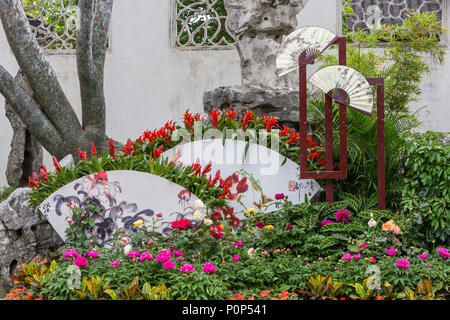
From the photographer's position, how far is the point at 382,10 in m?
7.76

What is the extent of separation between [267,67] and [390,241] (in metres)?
2.31

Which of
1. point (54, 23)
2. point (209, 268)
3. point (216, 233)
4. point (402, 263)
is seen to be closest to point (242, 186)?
point (216, 233)

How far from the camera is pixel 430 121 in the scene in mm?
7523

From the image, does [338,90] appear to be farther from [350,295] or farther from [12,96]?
[12,96]

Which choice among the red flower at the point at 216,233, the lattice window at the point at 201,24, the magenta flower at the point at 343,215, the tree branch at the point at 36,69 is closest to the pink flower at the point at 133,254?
the red flower at the point at 216,233

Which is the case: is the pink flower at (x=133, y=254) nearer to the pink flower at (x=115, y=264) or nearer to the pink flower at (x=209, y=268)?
the pink flower at (x=115, y=264)

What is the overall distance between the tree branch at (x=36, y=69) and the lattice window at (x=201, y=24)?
10.3 feet

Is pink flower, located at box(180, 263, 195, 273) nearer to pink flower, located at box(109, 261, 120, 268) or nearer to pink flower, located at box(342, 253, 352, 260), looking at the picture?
pink flower, located at box(109, 261, 120, 268)

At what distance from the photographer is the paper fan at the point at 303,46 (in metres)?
3.60

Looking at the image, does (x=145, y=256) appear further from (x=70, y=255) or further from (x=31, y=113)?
(x=31, y=113)

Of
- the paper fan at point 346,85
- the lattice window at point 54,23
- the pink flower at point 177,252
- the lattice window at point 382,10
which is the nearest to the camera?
the pink flower at point 177,252

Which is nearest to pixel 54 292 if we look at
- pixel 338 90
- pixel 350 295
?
pixel 350 295

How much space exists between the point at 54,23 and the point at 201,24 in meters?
2.45

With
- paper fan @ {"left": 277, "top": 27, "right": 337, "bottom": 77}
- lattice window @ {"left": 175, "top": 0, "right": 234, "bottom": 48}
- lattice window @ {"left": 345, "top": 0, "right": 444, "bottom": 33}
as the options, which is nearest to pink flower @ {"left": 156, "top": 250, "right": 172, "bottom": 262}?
paper fan @ {"left": 277, "top": 27, "right": 337, "bottom": 77}
